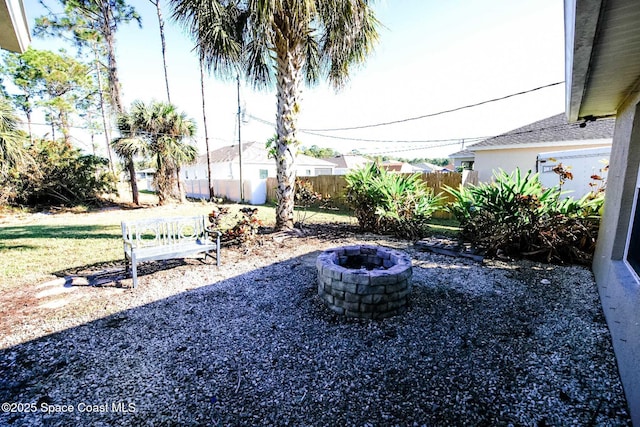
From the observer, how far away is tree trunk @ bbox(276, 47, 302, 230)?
22.7ft

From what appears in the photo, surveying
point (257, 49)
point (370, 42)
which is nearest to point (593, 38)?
point (370, 42)

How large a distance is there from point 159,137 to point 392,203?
11.4m

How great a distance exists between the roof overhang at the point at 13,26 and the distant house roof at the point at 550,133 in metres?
13.2

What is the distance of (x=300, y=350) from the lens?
2707 millimetres

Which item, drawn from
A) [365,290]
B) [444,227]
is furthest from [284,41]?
[444,227]

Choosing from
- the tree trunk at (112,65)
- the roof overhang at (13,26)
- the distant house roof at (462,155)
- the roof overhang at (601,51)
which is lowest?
the roof overhang at (601,51)

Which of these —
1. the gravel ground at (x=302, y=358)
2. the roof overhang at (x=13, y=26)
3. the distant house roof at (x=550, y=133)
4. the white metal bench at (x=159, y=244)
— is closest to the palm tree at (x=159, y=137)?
the white metal bench at (x=159, y=244)

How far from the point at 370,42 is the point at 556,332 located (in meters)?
7.64

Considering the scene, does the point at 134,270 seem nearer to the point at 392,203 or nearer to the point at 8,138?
the point at 392,203

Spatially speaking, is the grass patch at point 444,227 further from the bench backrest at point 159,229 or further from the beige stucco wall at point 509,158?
the bench backrest at point 159,229

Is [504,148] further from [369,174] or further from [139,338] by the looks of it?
[139,338]

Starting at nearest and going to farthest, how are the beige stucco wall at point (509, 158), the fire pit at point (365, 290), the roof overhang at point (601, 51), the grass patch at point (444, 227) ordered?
the roof overhang at point (601, 51) < the fire pit at point (365, 290) < the grass patch at point (444, 227) < the beige stucco wall at point (509, 158)

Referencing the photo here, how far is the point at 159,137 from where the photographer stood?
41.4ft

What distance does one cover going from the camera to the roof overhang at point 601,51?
163 cm
